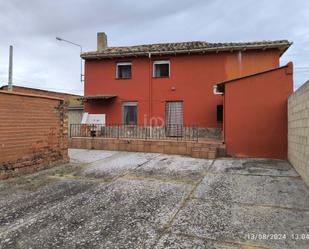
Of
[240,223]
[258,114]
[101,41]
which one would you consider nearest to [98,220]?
[240,223]

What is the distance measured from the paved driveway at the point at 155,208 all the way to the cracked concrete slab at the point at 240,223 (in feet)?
0.04

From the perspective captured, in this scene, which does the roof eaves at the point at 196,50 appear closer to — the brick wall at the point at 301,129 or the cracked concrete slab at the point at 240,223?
the brick wall at the point at 301,129

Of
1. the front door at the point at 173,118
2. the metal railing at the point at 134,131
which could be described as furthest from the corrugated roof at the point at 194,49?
the metal railing at the point at 134,131

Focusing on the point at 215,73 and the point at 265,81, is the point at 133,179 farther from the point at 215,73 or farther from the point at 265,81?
the point at 215,73

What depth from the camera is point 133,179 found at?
6.30 metres

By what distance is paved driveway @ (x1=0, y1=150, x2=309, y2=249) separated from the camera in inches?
124

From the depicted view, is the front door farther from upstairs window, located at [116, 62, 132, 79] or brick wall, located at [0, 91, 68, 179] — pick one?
brick wall, located at [0, 91, 68, 179]

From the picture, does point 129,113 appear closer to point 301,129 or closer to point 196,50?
point 196,50

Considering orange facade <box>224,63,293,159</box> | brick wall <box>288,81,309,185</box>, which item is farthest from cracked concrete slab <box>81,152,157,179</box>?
brick wall <box>288,81,309,185</box>

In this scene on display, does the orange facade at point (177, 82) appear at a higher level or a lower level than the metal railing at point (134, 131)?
higher

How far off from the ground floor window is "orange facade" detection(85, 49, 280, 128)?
0.83 feet

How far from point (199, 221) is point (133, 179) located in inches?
114

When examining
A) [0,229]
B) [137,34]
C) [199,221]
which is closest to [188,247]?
[199,221]

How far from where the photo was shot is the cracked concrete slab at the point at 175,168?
6715mm
